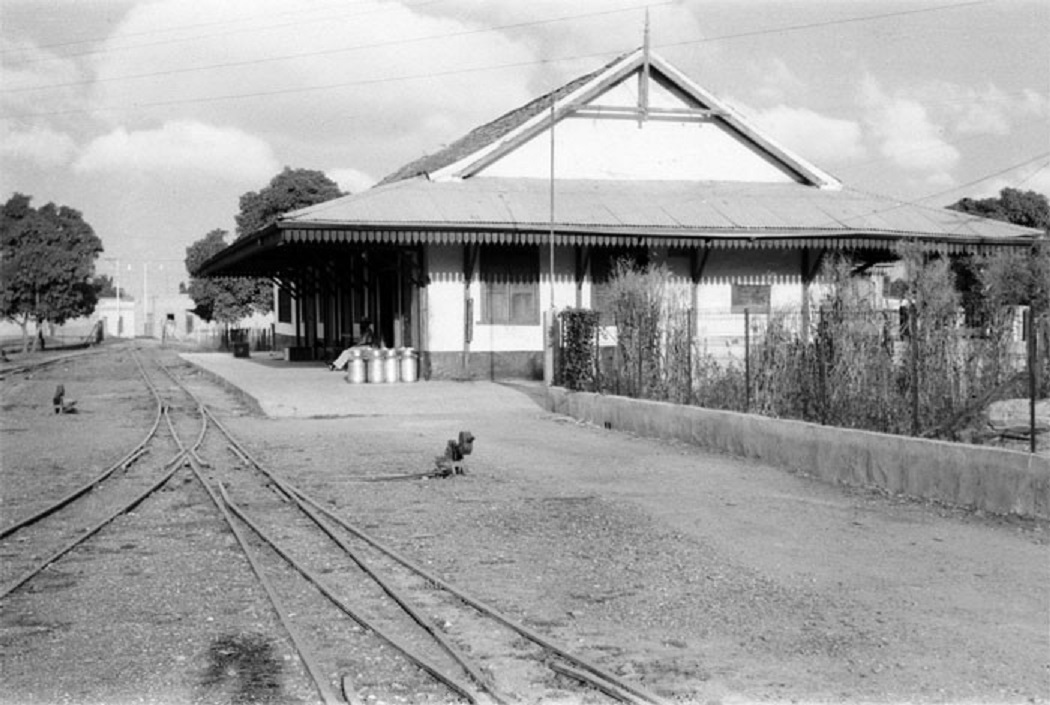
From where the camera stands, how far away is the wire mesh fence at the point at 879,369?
12.7 m

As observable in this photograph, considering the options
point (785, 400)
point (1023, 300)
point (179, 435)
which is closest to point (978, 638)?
point (785, 400)

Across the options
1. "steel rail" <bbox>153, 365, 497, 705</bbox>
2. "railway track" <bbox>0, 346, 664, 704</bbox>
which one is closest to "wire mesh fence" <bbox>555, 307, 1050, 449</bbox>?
"railway track" <bbox>0, 346, 664, 704</bbox>

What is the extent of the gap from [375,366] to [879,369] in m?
14.5

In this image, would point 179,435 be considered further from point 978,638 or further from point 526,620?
point 978,638

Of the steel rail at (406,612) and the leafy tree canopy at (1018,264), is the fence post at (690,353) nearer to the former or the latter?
the leafy tree canopy at (1018,264)

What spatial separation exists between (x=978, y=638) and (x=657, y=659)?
188 cm

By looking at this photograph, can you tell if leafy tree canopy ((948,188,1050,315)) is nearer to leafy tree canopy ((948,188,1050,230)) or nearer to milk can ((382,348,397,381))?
leafy tree canopy ((948,188,1050,230))

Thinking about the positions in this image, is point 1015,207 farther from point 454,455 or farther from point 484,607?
point 484,607

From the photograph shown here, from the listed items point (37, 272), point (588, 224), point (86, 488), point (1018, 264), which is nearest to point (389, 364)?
point (588, 224)

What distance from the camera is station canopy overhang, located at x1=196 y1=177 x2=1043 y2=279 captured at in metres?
25.1

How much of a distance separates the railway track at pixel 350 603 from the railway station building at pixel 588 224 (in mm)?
13297

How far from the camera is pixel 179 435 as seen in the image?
1803 cm

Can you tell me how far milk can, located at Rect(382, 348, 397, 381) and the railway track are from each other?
12399mm

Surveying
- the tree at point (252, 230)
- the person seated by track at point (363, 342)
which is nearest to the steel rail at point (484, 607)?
the person seated by track at point (363, 342)
